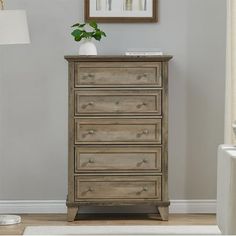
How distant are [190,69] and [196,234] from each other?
1.47 metres

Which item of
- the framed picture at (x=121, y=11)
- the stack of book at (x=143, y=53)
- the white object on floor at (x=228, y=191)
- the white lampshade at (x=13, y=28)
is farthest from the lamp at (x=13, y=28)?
the white object on floor at (x=228, y=191)

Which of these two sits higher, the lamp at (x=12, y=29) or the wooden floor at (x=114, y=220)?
the lamp at (x=12, y=29)

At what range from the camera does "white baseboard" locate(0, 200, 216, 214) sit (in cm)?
568

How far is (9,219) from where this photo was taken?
17.2 feet

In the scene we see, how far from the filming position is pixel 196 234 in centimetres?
481

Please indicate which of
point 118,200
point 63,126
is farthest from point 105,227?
point 63,126

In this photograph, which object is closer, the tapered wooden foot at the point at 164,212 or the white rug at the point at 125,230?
the white rug at the point at 125,230

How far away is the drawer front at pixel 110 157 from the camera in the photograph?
5.28 metres

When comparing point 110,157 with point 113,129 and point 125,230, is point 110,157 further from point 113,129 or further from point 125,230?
point 125,230

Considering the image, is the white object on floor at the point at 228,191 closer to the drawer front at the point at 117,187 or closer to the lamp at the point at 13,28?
the drawer front at the point at 117,187

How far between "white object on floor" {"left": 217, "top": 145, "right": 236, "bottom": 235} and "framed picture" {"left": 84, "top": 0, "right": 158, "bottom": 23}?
1.96 meters

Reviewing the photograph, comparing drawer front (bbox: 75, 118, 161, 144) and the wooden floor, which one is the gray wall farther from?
drawer front (bbox: 75, 118, 161, 144)

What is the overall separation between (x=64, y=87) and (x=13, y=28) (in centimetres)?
72

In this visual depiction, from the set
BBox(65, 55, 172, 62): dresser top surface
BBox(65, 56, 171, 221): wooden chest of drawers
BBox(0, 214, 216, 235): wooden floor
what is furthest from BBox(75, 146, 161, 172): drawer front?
BBox(65, 55, 172, 62): dresser top surface
